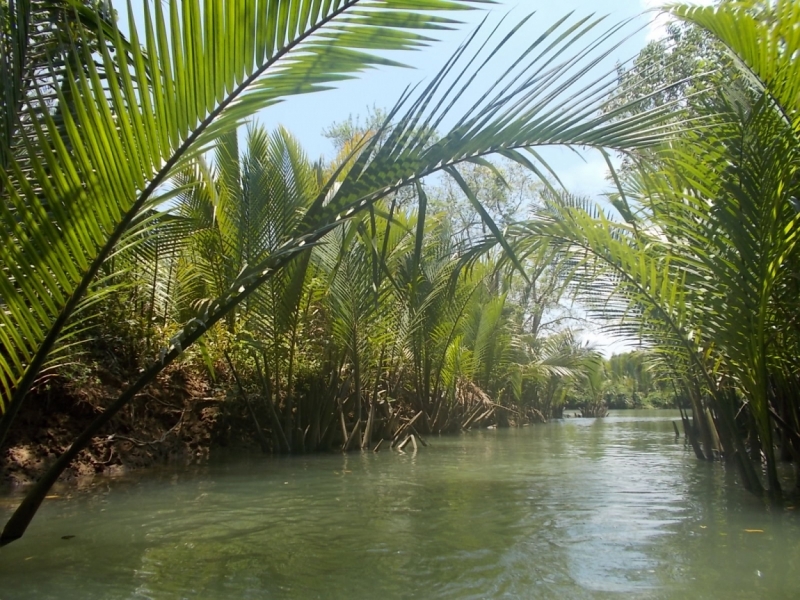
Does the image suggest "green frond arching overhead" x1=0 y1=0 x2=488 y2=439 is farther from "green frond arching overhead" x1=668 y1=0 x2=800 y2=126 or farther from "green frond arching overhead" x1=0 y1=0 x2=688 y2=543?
"green frond arching overhead" x1=668 y1=0 x2=800 y2=126

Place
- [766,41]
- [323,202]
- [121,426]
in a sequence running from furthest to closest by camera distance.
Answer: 1. [121,426]
2. [323,202]
3. [766,41]

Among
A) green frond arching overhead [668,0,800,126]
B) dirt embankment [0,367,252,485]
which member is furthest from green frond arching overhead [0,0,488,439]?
dirt embankment [0,367,252,485]

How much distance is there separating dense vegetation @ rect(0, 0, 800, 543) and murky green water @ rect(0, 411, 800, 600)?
467 mm

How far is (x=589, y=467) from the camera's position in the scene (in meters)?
6.69

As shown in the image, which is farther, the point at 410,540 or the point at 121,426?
the point at 121,426

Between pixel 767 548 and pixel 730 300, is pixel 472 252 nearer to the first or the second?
pixel 730 300

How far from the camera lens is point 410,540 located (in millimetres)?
3314

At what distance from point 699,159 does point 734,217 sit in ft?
1.83

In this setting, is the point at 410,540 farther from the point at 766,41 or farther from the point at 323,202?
the point at 766,41

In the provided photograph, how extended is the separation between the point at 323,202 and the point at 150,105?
2233 mm

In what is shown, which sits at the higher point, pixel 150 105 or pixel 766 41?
pixel 766 41

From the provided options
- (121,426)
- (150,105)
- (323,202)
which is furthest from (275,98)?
(121,426)

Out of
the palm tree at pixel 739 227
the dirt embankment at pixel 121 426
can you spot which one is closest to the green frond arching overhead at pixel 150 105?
the palm tree at pixel 739 227

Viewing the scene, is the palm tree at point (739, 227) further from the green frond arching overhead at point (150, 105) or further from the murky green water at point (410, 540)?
the green frond arching overhead at point (150, 105)
